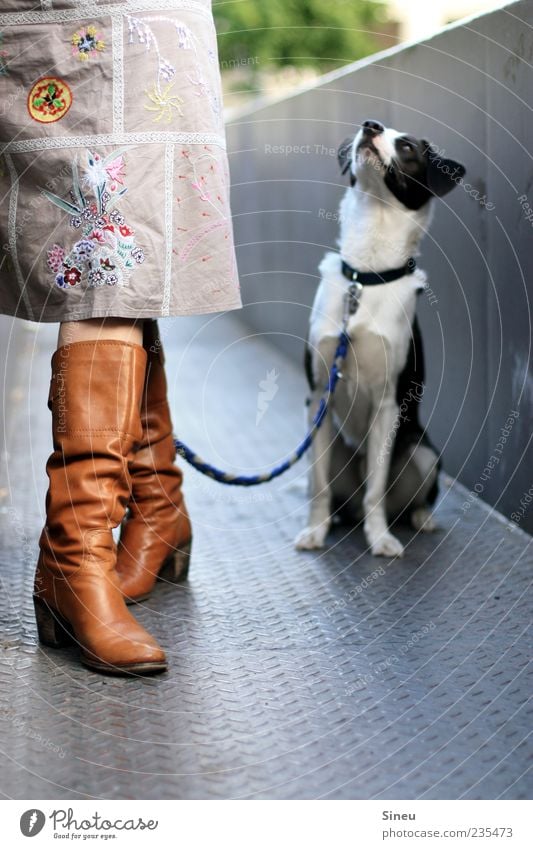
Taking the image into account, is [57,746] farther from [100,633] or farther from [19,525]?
[19,525]

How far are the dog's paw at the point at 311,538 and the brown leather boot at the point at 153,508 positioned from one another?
0.49m

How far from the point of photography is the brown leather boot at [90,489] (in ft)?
7.64

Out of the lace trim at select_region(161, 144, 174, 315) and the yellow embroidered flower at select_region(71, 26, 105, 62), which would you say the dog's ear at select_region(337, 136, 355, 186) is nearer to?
the lace trim at select_region(161, 144, 174, 315)

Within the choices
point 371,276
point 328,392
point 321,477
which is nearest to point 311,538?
point 321,477

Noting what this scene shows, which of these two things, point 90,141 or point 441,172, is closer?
point 90,141

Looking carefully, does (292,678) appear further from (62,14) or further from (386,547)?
(62,14)

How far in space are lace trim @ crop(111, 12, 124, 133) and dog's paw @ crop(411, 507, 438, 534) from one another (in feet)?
5.79

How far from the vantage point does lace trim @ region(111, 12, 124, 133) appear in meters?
2.27

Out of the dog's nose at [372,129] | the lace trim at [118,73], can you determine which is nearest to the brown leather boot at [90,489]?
the lace trim at [118,73]

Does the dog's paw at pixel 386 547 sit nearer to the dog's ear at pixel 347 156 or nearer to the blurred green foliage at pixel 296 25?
the dog's ear at pixel 347 156

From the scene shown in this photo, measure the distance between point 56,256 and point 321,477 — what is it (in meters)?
1.42

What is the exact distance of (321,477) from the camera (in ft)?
11.4

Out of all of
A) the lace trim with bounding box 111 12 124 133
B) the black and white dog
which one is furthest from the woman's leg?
the black and white dog

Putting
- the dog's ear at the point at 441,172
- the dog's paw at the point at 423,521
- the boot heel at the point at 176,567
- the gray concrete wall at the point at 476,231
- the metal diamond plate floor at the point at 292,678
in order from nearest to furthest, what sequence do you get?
1. the metal diamond plate floor at the point at 292,678
2. the boot heel at the point at 176,567
3. the gray concrete wall at the point at 476,231
4. the dog's ear at the point at 441,172
5. the dog's paw at the point at 423,521
